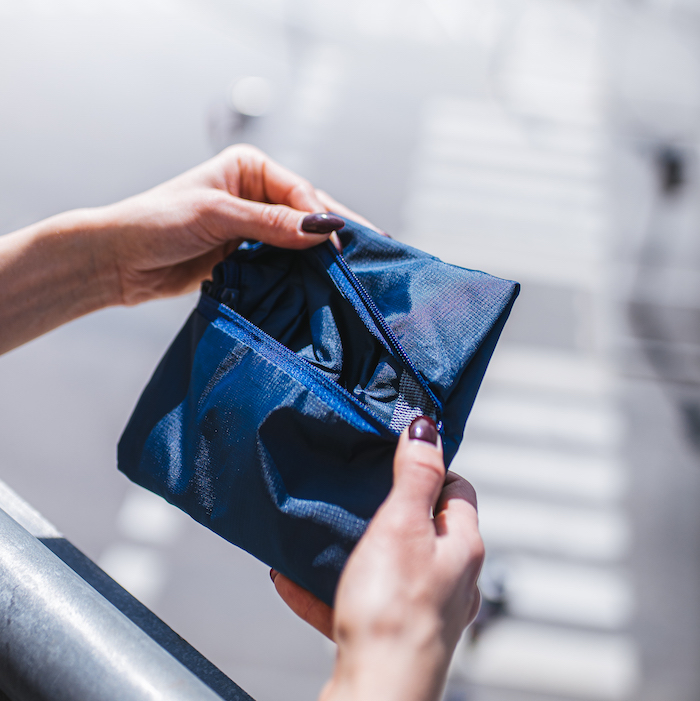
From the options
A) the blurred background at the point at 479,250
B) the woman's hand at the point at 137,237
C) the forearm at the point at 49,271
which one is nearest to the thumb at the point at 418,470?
the woman's hand at the point at 137,237

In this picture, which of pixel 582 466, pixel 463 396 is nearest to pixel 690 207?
pixel 582 466

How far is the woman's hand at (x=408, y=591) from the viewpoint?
0.58 m

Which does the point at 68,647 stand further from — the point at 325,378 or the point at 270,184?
the point at 270,184

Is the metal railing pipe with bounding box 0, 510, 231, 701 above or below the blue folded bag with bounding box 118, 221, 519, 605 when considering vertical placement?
below

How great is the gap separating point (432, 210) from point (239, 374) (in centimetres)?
224

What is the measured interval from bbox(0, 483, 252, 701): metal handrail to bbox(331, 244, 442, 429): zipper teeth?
40 cm

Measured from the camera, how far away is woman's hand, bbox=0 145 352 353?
1.00m

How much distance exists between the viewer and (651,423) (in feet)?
7.23

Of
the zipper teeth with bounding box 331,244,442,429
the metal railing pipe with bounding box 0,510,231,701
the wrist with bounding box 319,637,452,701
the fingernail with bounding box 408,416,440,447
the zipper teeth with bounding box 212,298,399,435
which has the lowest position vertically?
the wrist with bounding box 319,637,452,701

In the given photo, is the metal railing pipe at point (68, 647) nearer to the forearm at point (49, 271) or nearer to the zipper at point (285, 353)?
the zipper at point (285, 353)

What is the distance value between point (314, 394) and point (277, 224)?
317mm

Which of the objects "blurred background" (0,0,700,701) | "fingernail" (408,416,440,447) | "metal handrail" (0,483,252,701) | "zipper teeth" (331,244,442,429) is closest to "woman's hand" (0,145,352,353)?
"zipper teeth" (331,244,442,429)

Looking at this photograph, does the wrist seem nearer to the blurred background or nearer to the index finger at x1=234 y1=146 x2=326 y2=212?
the index finger at x1=234 y1=146 x2=326 y2=212

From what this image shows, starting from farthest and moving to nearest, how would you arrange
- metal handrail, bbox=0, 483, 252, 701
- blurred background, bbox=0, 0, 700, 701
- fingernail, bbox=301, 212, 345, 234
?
blurred background, bbox=0, 0, 700, 701, fingernail, bbox=301, 212, 345, 234, metal handrail, bbox=0, 483, 252, 701
